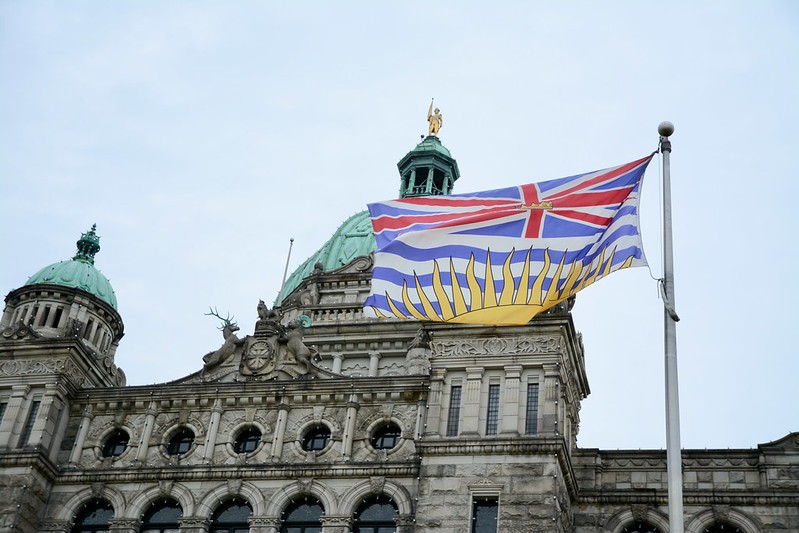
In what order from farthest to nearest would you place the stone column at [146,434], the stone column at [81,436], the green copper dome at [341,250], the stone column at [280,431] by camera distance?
the green copper dome at [341,250] < the stone column at [81,436] < the stone column at [146,434] < the stone column at [280,431]

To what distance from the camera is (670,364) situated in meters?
28.8

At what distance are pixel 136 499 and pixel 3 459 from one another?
515 cm

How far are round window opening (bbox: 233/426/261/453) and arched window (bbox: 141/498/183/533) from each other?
2915 millimetres

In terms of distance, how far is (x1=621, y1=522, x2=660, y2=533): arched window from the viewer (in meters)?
41.6

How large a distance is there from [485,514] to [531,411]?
3.86 meters

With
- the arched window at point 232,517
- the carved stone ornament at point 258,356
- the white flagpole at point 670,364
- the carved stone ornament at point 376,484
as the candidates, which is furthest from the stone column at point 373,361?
the white flagpole at point 670,364

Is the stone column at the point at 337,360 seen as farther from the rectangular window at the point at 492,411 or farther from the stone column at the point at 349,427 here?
the rectangular window at the point at 492,411

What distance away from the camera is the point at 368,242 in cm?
6931

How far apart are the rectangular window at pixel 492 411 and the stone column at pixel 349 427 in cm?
495

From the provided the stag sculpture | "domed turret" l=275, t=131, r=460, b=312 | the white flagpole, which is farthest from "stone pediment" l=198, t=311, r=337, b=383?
"domed turret" l=275, t=131, r=460, b=312

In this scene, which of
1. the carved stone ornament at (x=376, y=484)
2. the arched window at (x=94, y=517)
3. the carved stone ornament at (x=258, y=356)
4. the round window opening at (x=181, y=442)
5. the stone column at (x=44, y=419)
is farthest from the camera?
the carved stone ornament at (x=258, y=356)

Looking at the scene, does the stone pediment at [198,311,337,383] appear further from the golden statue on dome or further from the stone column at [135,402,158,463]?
the golden statue on dome

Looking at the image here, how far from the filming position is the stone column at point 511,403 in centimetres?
4022

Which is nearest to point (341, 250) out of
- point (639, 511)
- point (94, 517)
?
point (94, 517)
